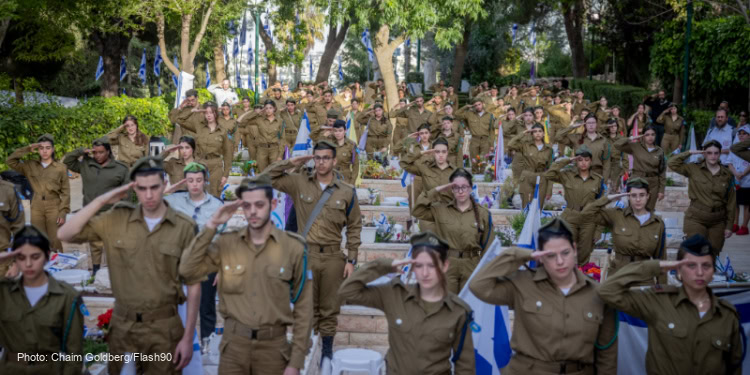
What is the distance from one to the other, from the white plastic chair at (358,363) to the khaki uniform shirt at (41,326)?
8.31 feet

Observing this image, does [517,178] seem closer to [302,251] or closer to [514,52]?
[302,251]

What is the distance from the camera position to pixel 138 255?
19.0ft

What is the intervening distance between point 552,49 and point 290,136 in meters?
44.3

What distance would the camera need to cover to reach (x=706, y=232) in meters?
11.2

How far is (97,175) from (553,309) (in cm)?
753

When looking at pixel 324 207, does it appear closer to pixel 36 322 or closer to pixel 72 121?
pixel 36 322

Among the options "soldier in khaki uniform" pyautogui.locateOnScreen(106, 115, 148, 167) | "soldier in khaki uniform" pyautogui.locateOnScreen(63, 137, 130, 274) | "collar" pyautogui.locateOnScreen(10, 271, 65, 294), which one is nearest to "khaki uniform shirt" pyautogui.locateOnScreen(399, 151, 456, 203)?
"soldier in khaki uniform" pyautogui.locateOnScreen(63, 137, 130, 274)

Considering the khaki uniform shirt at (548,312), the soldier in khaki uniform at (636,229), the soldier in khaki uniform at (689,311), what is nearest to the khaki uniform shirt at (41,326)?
the khaki uniform shirt at (548,312)

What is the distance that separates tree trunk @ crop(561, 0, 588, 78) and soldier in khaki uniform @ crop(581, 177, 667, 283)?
28.4 meters

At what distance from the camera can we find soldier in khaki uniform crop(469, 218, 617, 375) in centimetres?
531

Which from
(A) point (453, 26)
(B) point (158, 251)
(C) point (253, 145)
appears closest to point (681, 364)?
(B) point (158, 251)

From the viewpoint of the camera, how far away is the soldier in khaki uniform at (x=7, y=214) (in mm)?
8484

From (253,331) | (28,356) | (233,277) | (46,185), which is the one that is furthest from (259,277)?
(46,185)

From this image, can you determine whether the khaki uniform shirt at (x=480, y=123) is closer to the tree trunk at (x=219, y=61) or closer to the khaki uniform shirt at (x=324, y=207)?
the khaki uniform shirt at (x=324, y=207)
